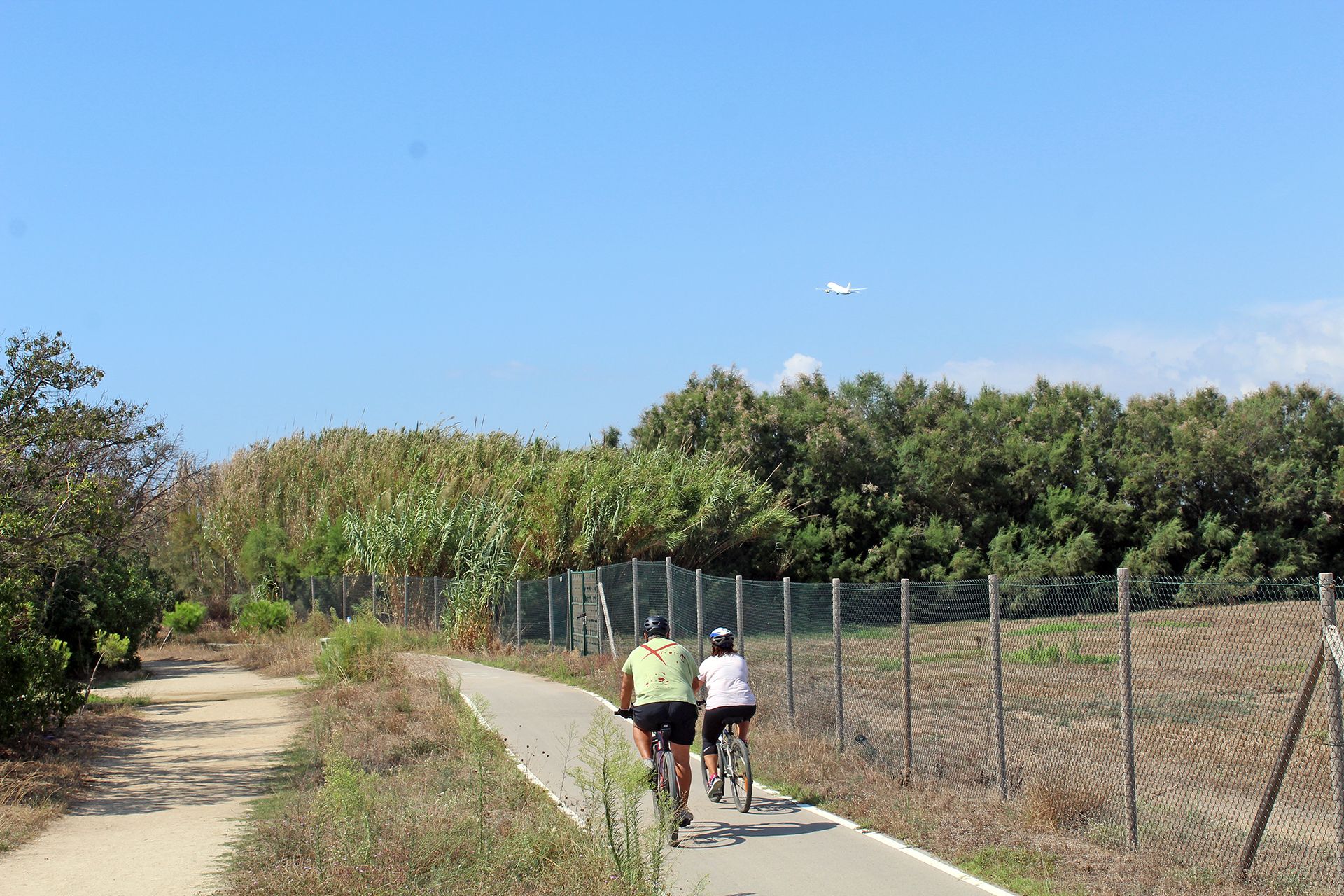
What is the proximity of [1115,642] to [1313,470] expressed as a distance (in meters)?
45.3

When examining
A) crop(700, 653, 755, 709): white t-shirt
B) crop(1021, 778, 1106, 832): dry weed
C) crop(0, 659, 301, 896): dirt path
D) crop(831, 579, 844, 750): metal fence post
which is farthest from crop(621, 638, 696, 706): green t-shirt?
crop(0, 659, 301, 896): dirt path

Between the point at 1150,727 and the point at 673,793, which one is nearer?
the point at 673,793

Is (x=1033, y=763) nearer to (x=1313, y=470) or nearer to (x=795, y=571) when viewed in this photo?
(x=795, y=571)

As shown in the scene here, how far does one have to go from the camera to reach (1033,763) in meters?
10.4

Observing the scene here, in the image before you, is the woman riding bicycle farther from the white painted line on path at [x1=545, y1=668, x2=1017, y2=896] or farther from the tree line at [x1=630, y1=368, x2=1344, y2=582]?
the tree line at [x1=630, y1=368, x2=1344, y2=582]

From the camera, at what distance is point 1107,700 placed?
1028 centimetres

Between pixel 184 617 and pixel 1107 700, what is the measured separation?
3652 centimetres

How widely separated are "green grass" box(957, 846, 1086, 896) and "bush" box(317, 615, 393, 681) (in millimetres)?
15822

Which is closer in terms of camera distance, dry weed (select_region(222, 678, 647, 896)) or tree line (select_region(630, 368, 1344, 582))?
dry weed (select_region(222, 678, 647, 896))

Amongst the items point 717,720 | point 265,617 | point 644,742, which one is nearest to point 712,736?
point 717,720

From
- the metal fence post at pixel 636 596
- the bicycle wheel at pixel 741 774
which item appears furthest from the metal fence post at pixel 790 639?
the metal fence post at pixel 636 596

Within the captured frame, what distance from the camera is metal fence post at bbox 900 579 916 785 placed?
37.6ft

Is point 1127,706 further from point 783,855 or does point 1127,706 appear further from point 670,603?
point 670,603

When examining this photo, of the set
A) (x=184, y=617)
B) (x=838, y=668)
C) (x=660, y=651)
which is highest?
(x=660, y=651)
